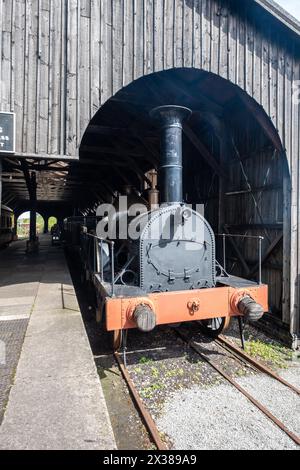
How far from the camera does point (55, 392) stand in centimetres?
215

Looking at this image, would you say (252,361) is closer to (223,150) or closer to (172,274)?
(172,274)

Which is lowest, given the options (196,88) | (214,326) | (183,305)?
(214,326)

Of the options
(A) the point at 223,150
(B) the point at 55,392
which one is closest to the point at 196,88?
(A) the point at 223,150

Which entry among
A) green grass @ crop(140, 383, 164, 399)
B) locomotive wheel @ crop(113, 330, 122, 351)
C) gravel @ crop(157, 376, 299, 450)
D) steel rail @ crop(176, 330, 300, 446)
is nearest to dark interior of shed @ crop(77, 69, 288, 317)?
steel rail @ crop(176, 330, 300, 446)

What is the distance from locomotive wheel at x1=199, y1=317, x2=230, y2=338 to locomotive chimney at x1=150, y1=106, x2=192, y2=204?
7.21 feet

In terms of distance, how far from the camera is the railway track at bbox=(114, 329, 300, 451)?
9.37 ft

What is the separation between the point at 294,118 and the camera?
5285 mm

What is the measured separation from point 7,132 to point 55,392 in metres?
3.13

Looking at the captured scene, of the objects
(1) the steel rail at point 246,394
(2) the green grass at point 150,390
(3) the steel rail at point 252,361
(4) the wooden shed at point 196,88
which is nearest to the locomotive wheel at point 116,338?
(2) the green grass at point 150,390

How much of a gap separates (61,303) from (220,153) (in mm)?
5386

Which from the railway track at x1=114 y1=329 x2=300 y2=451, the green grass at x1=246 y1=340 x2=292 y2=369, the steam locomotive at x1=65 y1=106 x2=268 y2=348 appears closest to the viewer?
the railway track at x1=114 y1=329 x2=300 y2=451

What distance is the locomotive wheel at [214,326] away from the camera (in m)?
4.89

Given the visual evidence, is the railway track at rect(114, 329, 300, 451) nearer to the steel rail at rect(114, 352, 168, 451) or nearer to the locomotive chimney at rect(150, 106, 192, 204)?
the steel rail at rect(114, 352, 168, 451)

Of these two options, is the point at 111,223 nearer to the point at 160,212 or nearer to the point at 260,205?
the point at 160,212
